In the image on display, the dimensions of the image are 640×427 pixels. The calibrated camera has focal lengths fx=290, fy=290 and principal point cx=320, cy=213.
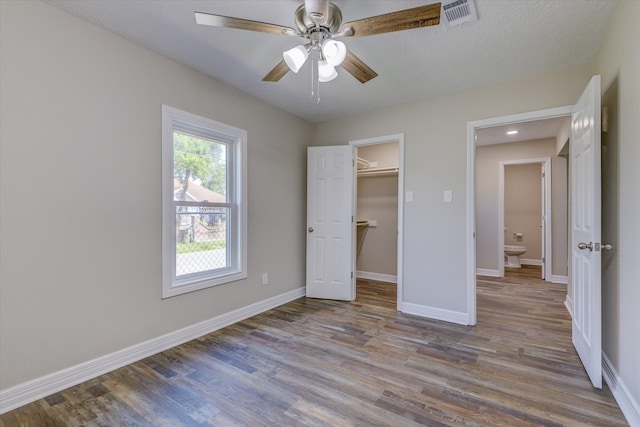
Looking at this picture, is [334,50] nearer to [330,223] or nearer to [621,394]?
[330,223]

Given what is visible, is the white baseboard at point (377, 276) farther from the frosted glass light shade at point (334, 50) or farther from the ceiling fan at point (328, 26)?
the frosted glass light shade at point (334, 50)

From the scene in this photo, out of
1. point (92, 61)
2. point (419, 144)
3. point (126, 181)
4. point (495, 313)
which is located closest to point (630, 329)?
point (495, 313)

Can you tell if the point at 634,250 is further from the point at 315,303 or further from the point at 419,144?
the point at 315,303

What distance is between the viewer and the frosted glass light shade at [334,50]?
5.45ft

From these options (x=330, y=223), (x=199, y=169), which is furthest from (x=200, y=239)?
(x=330, y=223)

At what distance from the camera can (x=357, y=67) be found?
1.98m

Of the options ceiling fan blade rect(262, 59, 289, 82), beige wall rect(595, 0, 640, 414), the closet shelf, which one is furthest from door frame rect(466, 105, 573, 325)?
ceiling fan blade rect(262, 59, 289, 82)

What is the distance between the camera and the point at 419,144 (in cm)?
336

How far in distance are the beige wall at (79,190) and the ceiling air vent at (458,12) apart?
211cm

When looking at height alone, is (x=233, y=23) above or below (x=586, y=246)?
above

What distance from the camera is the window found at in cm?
249

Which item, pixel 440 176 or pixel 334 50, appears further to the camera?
pixel 440 176

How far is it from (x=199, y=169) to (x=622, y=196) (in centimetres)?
323

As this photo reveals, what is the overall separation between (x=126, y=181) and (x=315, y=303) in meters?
2.48
